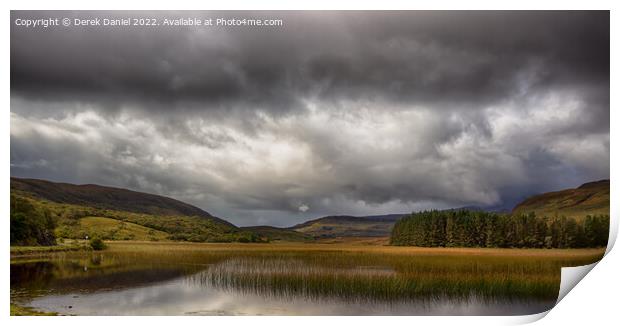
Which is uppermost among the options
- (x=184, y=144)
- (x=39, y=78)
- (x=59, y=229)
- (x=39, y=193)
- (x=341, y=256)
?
(x=39, y=78)

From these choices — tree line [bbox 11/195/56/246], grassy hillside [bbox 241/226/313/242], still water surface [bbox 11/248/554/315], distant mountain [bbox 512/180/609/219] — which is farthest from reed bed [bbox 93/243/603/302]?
tree line [bbox 11/195/56/246]

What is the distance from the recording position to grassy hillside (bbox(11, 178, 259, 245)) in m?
12.1

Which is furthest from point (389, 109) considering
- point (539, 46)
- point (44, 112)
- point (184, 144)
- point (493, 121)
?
point (44, 112)

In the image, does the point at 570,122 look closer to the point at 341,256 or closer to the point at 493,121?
the point at 493,121

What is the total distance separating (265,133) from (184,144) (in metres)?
1.83

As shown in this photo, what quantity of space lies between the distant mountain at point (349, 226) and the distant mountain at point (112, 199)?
240 centimetres

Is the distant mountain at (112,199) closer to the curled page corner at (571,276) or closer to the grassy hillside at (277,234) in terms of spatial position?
the grassy hillside at (277,234)

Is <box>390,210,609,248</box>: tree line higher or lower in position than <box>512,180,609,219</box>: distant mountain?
lower

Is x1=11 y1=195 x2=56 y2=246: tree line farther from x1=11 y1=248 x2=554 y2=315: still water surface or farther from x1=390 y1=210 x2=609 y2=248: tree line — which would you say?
x1=390 y1=210 x2=609 y2=248: tree line

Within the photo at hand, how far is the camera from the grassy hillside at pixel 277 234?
42.4 ft

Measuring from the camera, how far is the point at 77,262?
1255cm

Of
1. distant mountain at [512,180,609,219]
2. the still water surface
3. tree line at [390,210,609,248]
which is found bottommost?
the still water surface

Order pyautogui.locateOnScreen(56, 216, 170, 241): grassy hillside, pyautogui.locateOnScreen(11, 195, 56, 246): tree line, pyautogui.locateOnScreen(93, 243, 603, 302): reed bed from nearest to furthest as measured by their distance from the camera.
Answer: pyautogui.locateOnScreen(11, 195, 56, 246): tree line < pyautogui.locateOnScreen(93, 243, 603, 302): reed bed < pyautogui.locateOnScreen(56, 216, 170, 241): grassy hillside

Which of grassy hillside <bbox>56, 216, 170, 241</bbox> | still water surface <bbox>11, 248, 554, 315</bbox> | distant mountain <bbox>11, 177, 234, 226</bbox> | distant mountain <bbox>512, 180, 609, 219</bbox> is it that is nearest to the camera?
still water surface <bbox>11, 248, 554, 315</bbox>
